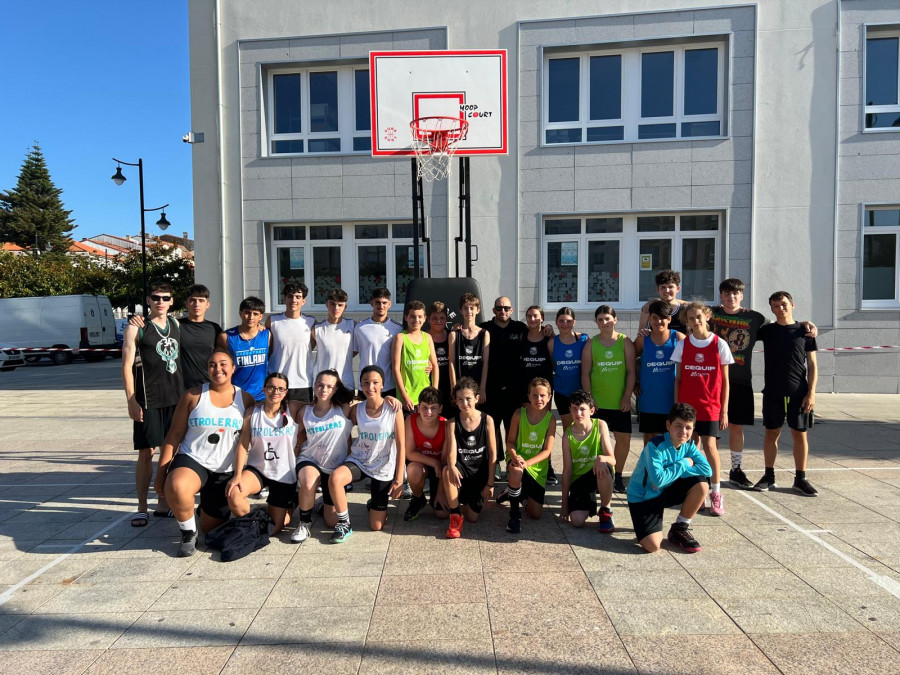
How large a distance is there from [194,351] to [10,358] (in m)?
20.0

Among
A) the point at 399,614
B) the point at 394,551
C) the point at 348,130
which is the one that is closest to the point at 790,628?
the point at 399,614

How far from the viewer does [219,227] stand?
12.0 metres

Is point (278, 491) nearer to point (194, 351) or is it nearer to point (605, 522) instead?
point (194, 351)

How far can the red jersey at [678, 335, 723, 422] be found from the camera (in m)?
4.90

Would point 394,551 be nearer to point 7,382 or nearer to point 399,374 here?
point 399,374

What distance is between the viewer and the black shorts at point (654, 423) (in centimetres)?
516

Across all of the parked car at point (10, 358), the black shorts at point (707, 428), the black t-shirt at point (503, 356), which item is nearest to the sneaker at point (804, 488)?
the black shorts at point (707, 428)

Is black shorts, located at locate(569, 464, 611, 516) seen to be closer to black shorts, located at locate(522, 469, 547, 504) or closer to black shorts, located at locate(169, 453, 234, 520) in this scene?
black shorts, located at locate(522, 469, 547, 504)

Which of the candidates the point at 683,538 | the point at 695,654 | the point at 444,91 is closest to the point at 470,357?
the point at 683,538

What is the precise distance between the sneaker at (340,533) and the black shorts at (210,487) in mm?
877

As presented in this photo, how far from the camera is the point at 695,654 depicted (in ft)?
9.18

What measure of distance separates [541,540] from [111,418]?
28.2 ft

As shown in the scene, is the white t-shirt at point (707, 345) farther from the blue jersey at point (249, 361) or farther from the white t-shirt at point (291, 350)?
the blue jersey at point (249, 361)

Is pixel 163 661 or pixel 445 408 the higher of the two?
pixel 445 408
